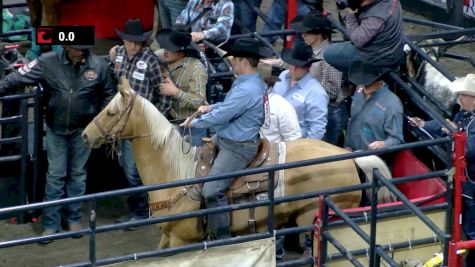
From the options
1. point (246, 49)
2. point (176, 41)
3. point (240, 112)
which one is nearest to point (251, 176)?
point (240, 112)

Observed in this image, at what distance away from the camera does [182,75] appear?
37.1ft

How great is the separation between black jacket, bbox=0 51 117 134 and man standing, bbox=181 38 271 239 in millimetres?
1509

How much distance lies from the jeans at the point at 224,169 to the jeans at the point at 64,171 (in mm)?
1834

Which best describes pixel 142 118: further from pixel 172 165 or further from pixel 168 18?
pixel 168 18

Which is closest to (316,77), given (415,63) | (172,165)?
(415,63)

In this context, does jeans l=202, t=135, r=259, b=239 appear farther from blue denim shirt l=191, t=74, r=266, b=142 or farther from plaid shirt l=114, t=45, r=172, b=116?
plaid shirt l=114, t=45, r=172, b=116

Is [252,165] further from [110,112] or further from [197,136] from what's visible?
[197,136]

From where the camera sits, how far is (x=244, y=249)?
9.63 m

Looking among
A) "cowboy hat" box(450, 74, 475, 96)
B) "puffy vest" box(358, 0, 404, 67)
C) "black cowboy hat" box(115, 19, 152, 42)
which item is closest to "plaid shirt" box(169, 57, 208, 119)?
"black cowboy hat" box(115, 19, 152, 42)

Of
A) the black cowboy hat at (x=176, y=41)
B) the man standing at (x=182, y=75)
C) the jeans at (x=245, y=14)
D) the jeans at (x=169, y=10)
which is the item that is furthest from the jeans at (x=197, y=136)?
the jeans at (x=245, y=14)

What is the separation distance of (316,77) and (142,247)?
2212mm

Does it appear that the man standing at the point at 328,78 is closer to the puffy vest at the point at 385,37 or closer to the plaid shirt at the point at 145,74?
the puffy vest at the point at 385,37

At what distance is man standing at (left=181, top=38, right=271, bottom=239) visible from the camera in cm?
998

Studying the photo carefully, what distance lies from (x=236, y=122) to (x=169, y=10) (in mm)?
3489
